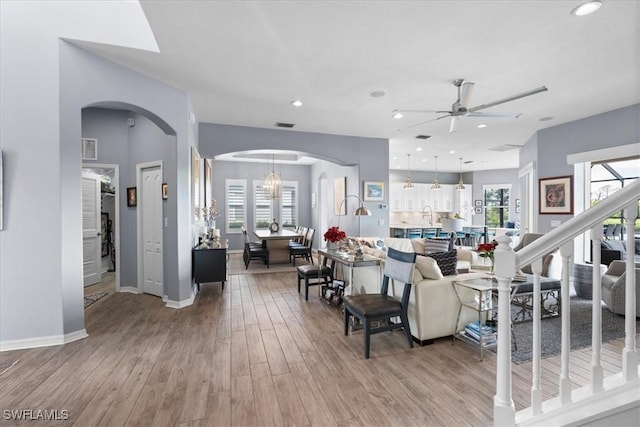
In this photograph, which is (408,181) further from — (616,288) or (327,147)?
(616,288)

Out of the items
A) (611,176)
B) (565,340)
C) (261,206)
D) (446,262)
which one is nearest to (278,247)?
(261,206)

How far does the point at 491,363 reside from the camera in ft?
8.98

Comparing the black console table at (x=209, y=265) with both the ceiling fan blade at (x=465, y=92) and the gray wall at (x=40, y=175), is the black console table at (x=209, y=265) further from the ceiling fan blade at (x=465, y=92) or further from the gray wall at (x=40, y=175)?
the ceiling fan blade at (x=465, y=92)

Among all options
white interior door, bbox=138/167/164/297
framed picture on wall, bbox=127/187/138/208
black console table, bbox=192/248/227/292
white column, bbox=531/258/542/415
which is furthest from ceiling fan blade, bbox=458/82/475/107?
framed picture on wall, bbox=127/187/138/208

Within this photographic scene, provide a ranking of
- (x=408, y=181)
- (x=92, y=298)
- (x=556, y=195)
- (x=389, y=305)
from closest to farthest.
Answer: (x=389, y=305) < (x=92, y=298) < (x=556, y=195) < (x=408, y=181)

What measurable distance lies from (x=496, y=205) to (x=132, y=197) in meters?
12.0

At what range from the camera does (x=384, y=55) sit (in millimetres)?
3291

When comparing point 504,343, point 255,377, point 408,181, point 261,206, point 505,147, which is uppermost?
point 505,147

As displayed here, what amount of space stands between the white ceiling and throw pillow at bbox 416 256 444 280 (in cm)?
222

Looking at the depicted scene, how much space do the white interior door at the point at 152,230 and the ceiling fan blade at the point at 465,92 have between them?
4498 mm

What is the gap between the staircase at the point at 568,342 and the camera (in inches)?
58.1

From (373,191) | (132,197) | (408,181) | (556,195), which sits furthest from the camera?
(408,181)

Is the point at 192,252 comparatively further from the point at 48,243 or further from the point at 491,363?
the point at 491,363

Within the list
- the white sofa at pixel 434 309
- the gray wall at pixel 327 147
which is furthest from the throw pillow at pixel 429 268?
the gray wall at pixel 327 147
